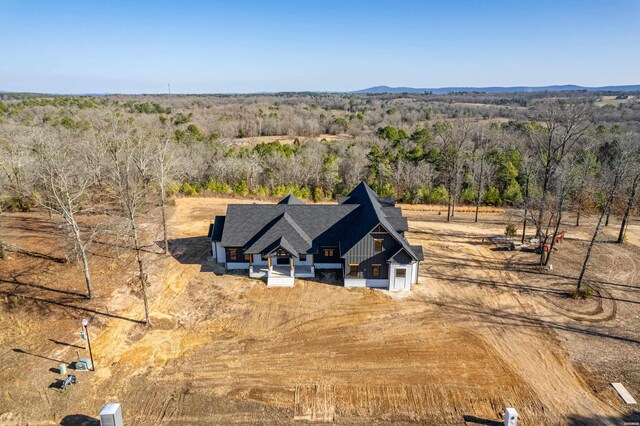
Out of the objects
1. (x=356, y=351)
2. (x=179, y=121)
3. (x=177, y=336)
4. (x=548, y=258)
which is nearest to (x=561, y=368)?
(x=356, y=351)

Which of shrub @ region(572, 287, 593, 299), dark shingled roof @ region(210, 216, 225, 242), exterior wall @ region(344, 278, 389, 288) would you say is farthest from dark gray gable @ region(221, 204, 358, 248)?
shrub @ region(572, 287, 593, 299)

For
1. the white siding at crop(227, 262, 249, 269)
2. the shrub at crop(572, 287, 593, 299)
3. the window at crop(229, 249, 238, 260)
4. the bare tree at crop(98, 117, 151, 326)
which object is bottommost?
the shrub at crop(572, 287, 593, 299)

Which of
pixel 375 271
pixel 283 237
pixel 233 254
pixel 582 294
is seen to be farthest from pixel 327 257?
pixel 582 294

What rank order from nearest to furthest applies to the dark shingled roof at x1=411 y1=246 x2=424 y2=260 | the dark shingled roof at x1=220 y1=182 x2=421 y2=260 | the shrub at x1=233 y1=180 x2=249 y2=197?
the dark shingled roof at x1=411 y1=246 x2=424 y2=260 < the dark shingled roof at x1=220 y1=182 x2=421 y2=260 < the shrub at x1=233 y1=180 x2=249 y2=197

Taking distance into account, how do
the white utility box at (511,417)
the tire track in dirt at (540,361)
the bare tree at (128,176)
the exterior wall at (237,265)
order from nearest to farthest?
the white utility box at (511,417) < the tire track in dirt at (540,361) < the bare tree at (128,176) < the exterior wall at (237,265)

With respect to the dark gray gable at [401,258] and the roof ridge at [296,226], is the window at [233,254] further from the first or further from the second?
the dark gray gable at [401,258]

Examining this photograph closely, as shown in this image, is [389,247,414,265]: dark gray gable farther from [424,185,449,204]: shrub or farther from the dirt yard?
[424,185,449,204]: shrub

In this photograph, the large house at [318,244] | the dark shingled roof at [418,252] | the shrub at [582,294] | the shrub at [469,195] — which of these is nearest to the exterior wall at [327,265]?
the large house at [318,244]
